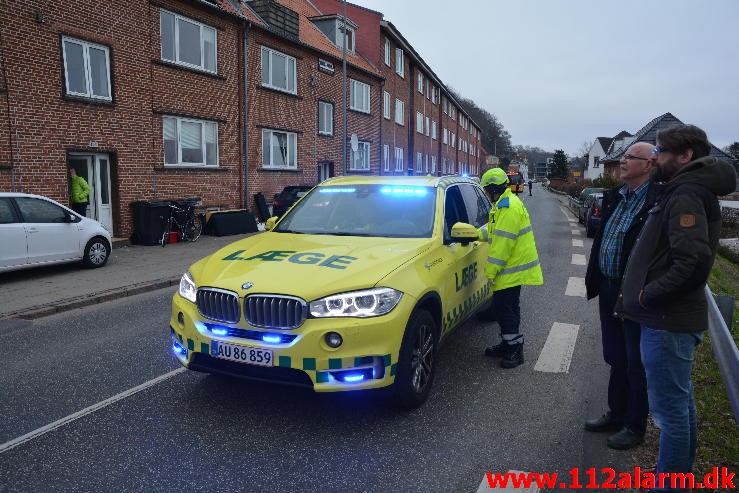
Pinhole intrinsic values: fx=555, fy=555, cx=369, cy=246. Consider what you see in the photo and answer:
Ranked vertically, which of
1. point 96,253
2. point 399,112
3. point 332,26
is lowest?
point 96,253

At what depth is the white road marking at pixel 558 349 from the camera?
525 centimetres

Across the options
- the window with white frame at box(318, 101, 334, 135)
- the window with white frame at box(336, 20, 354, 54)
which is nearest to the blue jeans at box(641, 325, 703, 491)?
the window with white frame at box(318, 101, 334, 135)

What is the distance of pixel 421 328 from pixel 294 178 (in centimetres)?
1851

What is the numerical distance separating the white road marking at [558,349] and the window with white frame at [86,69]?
12.2 metres

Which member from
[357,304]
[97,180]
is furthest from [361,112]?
[357,304]

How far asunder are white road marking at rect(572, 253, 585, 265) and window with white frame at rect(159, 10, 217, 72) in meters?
12.2

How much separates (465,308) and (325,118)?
67.3 feet

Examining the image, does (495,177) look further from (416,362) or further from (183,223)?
(183,223)

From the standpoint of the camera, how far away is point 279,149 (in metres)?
21.3

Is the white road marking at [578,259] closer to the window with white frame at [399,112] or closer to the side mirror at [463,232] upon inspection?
the side mirror at [463,232]

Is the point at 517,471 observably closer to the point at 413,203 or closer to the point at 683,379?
the point at 683,379

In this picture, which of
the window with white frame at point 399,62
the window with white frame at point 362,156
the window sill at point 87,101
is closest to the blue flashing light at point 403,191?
the window sill at point 87,101

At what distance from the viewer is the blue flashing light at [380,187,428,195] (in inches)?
209

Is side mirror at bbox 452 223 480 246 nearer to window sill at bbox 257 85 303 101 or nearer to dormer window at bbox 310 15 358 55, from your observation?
window sill at bbox 257 85 303 101
